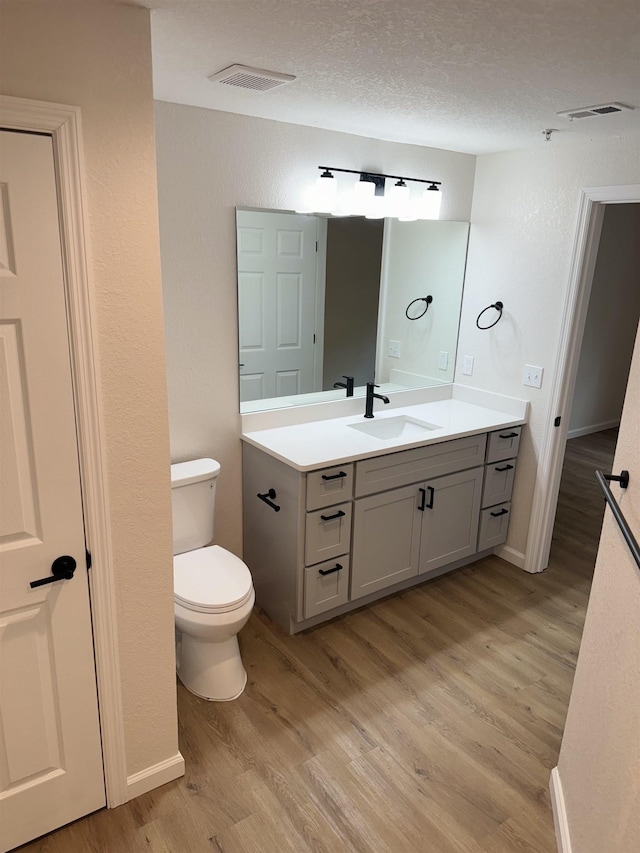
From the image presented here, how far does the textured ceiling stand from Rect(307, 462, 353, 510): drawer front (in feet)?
4.83

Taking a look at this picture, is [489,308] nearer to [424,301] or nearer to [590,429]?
[424,301]

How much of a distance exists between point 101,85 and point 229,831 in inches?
84.0

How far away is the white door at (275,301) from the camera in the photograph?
8.99 ft

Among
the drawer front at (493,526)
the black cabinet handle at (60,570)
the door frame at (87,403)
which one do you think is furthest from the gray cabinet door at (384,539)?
the black cabinet handle at (60,570)

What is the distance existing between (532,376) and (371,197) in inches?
50.4

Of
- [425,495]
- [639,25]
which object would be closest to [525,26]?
[639,25]

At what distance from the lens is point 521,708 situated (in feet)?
7.89

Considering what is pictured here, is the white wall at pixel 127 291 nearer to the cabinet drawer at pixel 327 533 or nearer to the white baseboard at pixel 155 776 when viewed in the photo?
the white baseboard at pixel 155 776

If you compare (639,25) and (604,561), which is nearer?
(639,25)

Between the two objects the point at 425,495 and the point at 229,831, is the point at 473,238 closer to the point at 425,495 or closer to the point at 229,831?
the point at 425,495

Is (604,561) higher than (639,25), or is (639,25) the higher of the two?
(639,25)

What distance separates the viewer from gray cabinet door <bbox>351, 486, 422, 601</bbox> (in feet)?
9.15

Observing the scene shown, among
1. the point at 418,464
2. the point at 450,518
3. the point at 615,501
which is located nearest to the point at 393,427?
the point at 418,464

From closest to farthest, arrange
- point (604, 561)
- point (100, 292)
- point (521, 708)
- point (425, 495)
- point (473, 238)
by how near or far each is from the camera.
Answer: point (100, 292), point (604, 561), point (521, 708), point (425, 495), point (473, 238)
